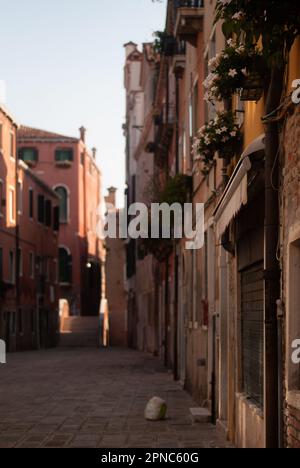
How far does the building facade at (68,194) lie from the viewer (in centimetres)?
5666

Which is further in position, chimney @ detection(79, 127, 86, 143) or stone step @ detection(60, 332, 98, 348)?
→ chimney @ detection(79, 127, 86, 143)

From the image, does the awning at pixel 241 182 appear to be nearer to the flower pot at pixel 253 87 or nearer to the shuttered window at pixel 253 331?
the flower pot at pixel 253 87

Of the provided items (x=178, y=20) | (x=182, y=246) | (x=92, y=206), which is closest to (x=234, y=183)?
(x=178, y=20)

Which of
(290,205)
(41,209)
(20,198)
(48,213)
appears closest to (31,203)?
(41,209)

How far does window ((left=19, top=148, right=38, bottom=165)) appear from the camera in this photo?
5731cm

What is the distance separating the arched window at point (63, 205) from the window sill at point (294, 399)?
50759 millimetres

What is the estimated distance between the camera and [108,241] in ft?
183

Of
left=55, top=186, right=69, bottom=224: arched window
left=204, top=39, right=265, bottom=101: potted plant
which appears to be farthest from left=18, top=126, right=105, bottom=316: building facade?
left=204, top=39, right=265, bottom=101: potted plant

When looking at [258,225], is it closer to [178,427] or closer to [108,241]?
[178,427]

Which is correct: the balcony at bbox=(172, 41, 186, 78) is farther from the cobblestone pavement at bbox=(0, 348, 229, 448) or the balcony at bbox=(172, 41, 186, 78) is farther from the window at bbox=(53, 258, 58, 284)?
the window at bbox=(53, 258, 58, 284)

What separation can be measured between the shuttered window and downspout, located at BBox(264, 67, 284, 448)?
4.14ft

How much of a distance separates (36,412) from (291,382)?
7.85 m

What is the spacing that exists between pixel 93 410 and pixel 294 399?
7913 millimetres

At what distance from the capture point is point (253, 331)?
381 inches
